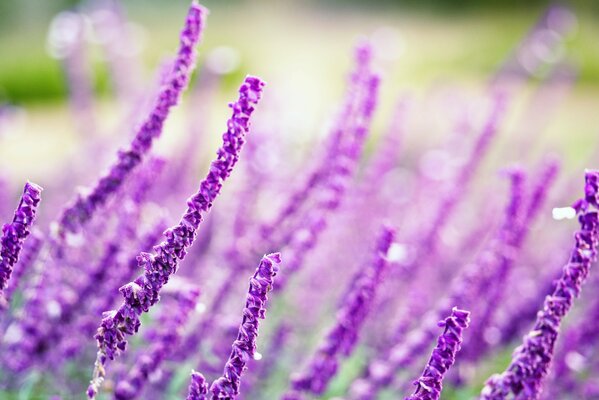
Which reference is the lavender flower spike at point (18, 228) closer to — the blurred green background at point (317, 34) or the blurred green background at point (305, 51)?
the blurred green background at point (305, 51)

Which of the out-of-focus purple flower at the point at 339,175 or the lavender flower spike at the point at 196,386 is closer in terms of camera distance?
the lavender flower spike at the point at 196,386

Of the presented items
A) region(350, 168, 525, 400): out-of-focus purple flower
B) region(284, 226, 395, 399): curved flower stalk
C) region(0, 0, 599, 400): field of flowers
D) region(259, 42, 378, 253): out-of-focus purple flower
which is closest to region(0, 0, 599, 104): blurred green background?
region(0, 0, 599, 400): field of flowers

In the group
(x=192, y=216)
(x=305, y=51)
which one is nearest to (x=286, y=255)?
(x=192, y=216)

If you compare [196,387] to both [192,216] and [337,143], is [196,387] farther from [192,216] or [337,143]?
[337,143]

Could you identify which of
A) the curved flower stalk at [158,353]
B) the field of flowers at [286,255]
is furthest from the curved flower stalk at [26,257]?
the curved flower stalk at [158,353]

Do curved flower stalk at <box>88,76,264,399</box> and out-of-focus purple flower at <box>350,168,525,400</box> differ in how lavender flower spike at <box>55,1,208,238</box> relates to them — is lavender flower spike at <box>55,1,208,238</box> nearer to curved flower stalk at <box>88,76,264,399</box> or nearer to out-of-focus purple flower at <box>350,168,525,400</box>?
curved flower stalk at <box>88,76,264,399</box>

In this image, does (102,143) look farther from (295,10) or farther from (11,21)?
(295,10)

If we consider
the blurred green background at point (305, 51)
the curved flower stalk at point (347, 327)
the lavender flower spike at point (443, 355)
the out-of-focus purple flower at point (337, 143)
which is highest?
the blurred green background at point (305, 51)

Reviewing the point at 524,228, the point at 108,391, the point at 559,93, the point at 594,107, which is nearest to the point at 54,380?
the point at 108,391
